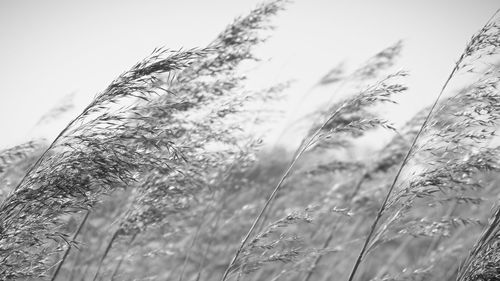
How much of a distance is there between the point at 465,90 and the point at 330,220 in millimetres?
3379

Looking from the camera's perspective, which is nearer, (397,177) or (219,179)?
(397,177)

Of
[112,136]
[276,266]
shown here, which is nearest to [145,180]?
[112,136]

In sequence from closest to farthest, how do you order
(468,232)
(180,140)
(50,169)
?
(50,169)
(180,140)
(468,232)

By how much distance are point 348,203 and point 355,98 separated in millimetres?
2419

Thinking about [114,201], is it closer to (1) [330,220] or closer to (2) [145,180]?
(2) [145,180]

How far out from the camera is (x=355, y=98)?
2990 millimetres

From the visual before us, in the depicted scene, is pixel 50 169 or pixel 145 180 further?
pixel 145 180

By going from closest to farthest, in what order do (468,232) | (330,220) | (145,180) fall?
(145,180)
(330,220)
(468,232)

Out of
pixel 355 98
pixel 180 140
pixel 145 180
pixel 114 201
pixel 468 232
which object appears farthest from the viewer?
pixel 468 232

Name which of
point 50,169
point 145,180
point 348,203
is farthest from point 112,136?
point 348,203

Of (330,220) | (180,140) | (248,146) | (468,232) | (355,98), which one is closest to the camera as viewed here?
(355,98)

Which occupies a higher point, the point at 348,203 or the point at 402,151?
the point at 402,151

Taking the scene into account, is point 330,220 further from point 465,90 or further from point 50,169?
point 50,169

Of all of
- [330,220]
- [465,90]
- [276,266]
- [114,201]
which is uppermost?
[465,90]
